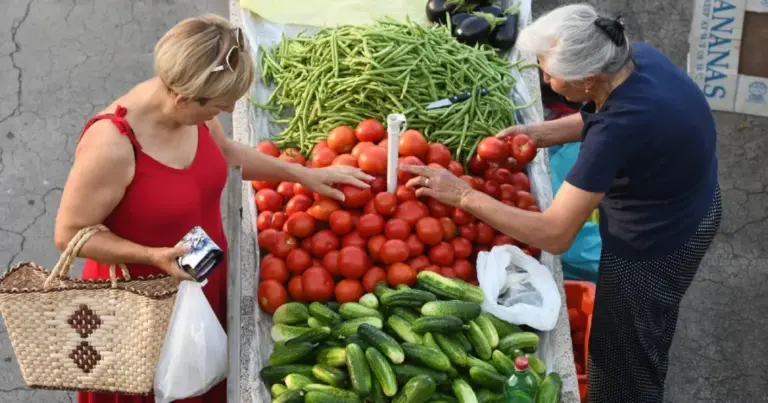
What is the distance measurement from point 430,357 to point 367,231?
736 millimetres

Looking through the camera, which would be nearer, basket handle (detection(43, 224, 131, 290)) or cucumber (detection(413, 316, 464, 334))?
basket handle (detection(43, 224, 131, 290))

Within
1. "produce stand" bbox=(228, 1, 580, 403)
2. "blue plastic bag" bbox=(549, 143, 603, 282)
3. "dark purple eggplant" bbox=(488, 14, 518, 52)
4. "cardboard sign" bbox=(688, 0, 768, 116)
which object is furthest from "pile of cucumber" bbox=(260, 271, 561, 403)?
"cardboard sign" bbox=(688, 0, 768, 116)

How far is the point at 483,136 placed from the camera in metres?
4.13

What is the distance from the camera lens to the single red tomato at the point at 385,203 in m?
3.50

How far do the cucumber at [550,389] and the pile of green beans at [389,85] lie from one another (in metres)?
1.32

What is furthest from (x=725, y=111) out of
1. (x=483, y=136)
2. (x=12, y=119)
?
(x=12, y=119)

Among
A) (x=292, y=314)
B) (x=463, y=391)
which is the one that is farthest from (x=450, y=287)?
(x=292, y=314)

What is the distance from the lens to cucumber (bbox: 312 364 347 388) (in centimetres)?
290

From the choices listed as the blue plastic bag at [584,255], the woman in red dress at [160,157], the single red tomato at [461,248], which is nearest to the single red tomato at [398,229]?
the single red tomato at [461,248]

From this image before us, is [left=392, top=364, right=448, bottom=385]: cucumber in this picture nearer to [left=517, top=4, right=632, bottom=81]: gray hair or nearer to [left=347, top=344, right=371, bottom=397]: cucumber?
[left=347, top=344, right=371, bottom=397]: cucumber

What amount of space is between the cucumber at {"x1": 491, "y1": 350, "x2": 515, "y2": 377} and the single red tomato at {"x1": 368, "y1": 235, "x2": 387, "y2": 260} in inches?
27.1

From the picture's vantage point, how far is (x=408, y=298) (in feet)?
10.5

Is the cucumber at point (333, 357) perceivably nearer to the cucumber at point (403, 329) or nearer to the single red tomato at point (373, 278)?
the cucumber at point (403, 329)

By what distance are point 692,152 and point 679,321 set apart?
2.10m
